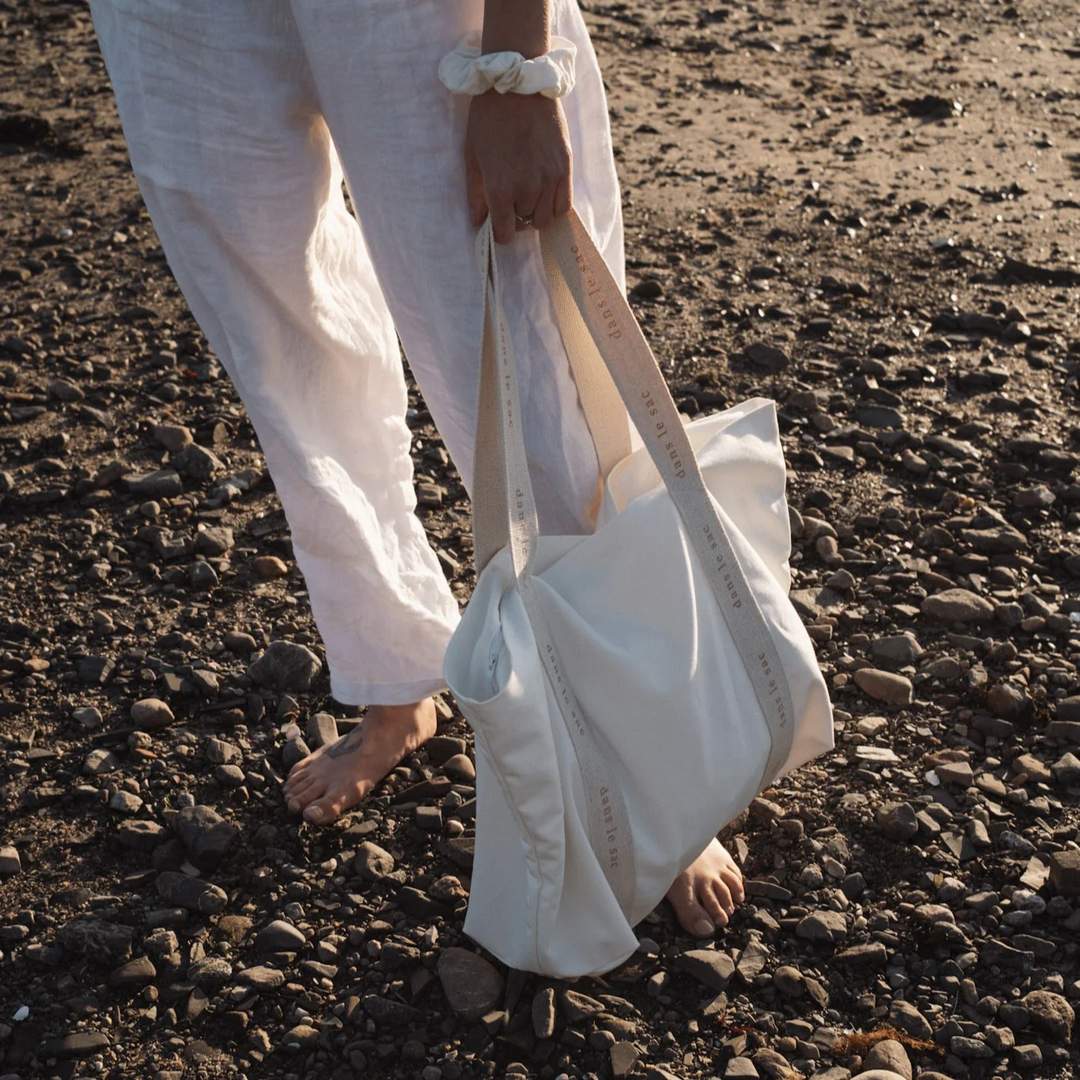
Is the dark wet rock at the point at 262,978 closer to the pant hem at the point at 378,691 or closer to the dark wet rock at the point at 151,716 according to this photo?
the pant hem at the point at 378,691

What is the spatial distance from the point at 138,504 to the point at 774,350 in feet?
6.59

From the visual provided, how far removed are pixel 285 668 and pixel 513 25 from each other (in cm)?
160

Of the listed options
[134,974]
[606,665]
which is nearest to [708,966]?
[606,665]

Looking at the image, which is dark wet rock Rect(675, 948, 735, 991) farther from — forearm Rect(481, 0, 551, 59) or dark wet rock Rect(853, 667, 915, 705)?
forearm Rect(481, 0, 551, 59)

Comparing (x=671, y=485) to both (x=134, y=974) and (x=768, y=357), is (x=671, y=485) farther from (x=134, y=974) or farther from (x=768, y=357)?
(x=768, y=357)

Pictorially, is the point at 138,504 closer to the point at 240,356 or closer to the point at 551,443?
the point at 240,356

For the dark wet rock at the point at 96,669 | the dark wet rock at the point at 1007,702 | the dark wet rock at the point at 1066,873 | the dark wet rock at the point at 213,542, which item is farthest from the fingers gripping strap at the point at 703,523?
the dark wet rock at the point at 213,542

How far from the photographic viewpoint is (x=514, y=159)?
1.65 meters

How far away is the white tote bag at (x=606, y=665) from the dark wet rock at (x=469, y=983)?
0.47 feet

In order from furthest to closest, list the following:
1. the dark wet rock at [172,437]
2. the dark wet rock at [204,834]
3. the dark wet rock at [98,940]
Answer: the dark wet rock at [172,437] < the dark wet rock at [204,834] < the dark wet rock at [98,940]

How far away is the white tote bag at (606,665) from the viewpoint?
1.74 metres

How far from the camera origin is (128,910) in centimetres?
221

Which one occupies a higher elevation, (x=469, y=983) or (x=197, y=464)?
(x=197, y=464)

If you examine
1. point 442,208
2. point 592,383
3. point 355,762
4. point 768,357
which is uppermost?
point 442,208
